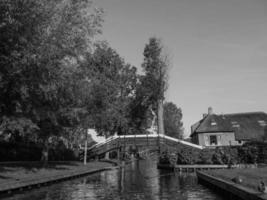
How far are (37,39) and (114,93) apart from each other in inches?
1601

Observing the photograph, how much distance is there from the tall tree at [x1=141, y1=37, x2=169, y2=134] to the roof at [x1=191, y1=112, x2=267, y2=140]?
30.7 ft

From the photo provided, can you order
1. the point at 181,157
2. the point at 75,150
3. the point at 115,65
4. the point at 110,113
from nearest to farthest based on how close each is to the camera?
the point at 181,157
the point at 110,113
the point at 75,150
the point at 115,65

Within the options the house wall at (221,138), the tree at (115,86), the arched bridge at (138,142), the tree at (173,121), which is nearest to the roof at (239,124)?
the house wall at (221,138)

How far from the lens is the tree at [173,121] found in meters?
105

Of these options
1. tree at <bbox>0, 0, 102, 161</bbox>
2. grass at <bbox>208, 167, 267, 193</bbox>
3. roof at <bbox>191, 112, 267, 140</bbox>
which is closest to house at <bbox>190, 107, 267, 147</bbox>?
roof at <bbox>191, 112, 267, 140</bbox>

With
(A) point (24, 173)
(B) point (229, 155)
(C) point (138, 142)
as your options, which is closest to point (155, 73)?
(C) point (138, 142)

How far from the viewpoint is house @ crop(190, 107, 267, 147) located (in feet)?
181

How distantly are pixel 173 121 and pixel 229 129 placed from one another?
5455 centimetres

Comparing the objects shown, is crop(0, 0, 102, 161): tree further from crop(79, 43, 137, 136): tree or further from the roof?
the roof

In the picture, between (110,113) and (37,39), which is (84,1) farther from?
(110,113)

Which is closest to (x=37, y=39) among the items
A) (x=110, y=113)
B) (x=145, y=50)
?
(x=110, y=113)

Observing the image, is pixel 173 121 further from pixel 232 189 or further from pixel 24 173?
pixel 232 189

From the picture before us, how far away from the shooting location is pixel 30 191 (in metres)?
20.2

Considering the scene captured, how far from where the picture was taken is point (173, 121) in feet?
361
